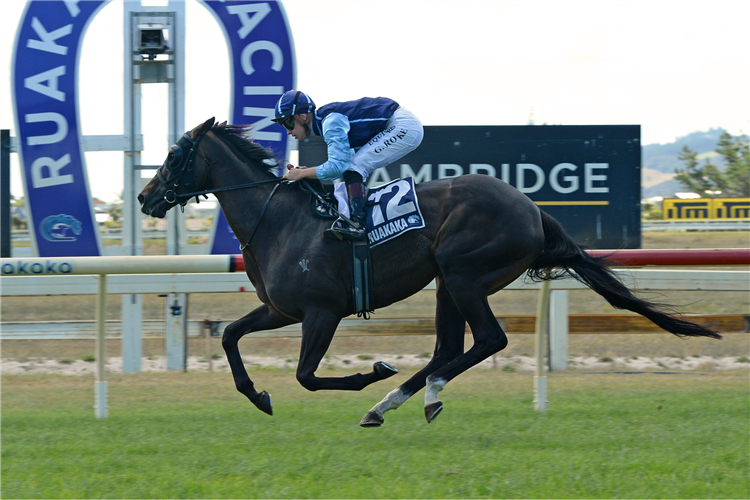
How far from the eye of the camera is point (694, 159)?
39344mm

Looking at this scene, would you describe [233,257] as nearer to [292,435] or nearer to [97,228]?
[292,435]

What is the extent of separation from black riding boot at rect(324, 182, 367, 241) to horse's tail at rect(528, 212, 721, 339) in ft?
3.11

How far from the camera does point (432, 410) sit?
11.9 ft

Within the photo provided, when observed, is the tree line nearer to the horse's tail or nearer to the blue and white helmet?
the horse's tail

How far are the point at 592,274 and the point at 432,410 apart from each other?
1173 mm

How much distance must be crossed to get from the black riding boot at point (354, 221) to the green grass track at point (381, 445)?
3.39ft

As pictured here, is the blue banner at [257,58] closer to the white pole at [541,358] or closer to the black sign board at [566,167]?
the black sign board at [566,167]

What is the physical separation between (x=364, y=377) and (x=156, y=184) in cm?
152

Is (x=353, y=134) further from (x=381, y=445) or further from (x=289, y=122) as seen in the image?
(x=381, y=445)

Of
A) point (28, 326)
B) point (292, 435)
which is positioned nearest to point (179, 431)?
point (292, 435)

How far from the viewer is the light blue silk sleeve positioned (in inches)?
150

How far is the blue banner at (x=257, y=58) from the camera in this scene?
6863mm

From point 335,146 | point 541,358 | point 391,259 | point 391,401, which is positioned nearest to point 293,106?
point 335,146

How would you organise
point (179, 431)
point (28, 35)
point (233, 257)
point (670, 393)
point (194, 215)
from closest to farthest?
1. point (179, 431)
2. point (233, 257)
3. point (670, 393)
4. point (28, 35)
5. point (194, 215)
